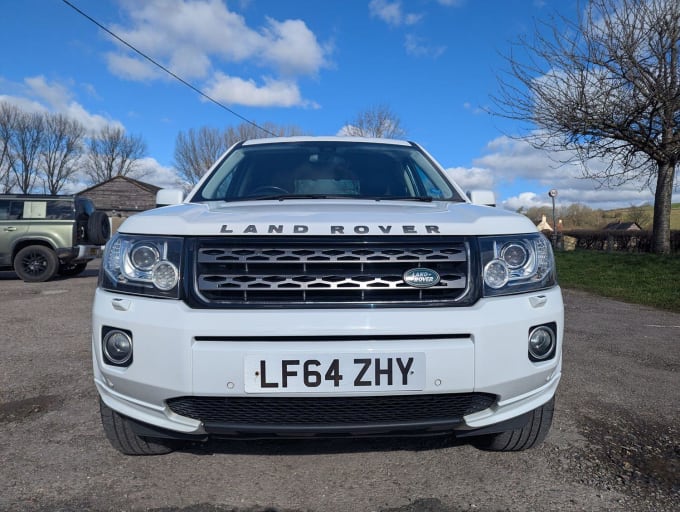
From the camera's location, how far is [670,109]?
1112 centimetres

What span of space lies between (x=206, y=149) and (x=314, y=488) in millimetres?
38914

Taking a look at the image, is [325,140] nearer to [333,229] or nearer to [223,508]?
[333,229]

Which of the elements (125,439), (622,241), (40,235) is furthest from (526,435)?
(622,241)

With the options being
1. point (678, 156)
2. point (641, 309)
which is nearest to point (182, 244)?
point (641, 309)

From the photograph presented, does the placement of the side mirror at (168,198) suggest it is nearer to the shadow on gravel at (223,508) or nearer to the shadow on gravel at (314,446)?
the shadow on gravel at (314,446)

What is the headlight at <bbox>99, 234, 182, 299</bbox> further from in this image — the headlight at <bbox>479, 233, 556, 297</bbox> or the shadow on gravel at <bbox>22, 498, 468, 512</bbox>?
the headlight at <bbox>479, 233, 556, 297</bbox>

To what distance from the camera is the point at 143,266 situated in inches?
82.2

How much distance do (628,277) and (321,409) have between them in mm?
10817

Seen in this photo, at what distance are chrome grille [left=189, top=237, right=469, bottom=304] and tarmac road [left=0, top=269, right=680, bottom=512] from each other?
0.82 meters

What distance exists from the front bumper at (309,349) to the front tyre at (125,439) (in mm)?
325

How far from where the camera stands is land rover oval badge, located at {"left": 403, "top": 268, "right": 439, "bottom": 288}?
200cm

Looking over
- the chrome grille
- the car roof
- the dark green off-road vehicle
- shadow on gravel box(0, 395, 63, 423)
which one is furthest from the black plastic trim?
the dark green off-road vehicle

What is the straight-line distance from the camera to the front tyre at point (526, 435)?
2295 millimetres

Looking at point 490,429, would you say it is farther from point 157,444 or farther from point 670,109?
point 670,109
